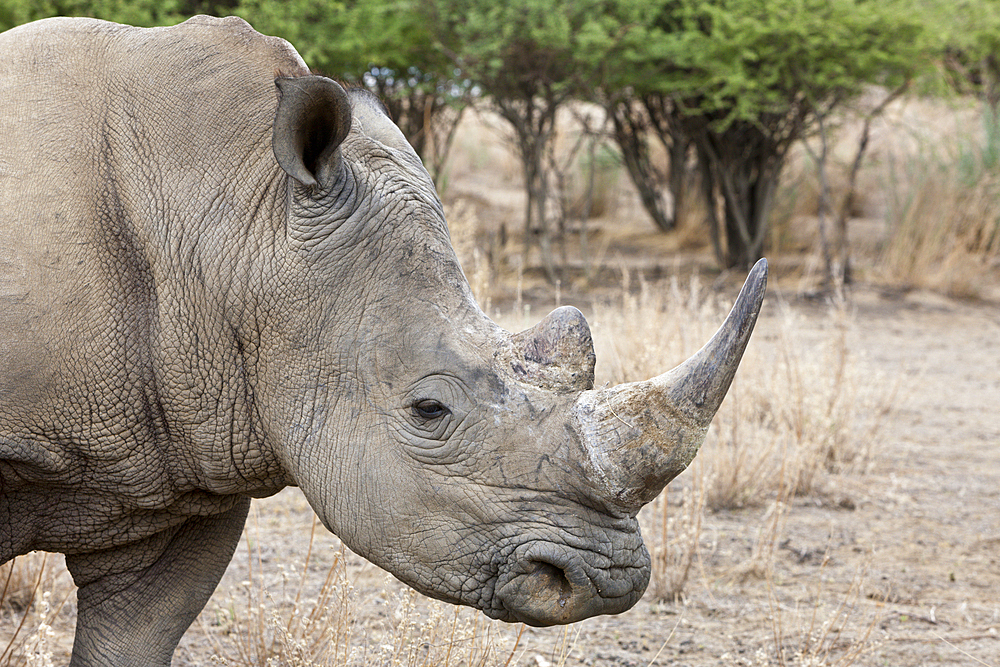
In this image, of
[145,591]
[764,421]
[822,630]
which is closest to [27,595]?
[145,591]

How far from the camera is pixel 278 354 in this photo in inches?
90.7

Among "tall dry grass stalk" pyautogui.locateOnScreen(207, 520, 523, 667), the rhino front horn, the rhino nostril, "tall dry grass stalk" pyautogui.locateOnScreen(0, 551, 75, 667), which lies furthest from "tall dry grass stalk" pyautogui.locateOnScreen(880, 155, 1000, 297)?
the rhino nostril

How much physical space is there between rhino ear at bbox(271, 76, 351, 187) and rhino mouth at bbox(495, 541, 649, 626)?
878 millimetres

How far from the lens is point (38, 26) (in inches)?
96.6

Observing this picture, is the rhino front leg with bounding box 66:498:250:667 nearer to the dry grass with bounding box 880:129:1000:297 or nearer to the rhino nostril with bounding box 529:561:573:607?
the rhino nostril with bounding box 529:561:573:607

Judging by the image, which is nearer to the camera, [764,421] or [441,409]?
[441,409]

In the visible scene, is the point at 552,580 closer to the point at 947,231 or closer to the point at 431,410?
the point at 431,410

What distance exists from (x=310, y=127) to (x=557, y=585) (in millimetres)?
1054

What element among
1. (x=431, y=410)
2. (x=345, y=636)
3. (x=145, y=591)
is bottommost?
(x=345, y=636)

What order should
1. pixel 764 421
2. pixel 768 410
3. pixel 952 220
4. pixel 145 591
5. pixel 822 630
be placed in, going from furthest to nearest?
pixel 952 220 → pixel 768 410 → pixel 764 421 → pixel 822 630 → pixel 145 591

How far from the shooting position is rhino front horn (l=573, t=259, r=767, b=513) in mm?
2135

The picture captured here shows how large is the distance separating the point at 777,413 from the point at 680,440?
13.0ft

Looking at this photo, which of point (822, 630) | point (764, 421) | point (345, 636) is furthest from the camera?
point (764, 421)

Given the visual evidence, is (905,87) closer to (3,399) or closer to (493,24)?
(493,24)
